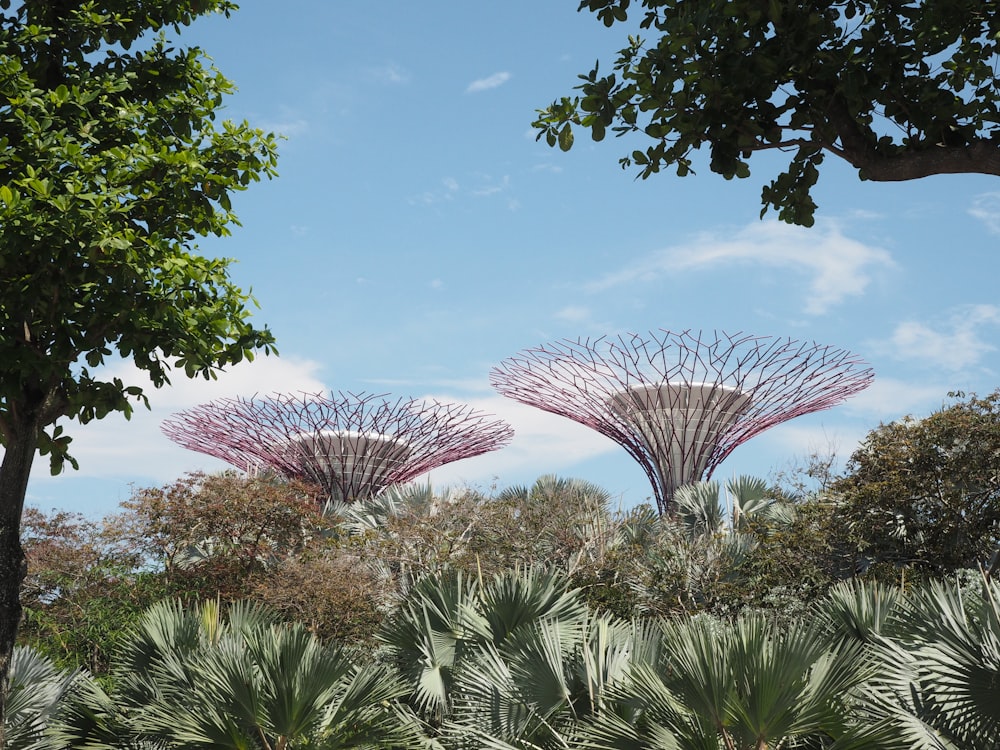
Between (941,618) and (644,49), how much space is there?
12.1ft

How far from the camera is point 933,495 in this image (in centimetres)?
1462

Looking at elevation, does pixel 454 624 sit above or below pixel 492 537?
below

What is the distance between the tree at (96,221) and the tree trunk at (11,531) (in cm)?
A: 1

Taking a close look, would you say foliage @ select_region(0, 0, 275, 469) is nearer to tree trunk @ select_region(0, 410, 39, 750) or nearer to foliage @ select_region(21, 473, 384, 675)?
tree trunk @ select_region(0, 410, 39, 750)

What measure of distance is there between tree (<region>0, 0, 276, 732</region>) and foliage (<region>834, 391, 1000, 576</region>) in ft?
35.1

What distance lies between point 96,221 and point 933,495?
12745mm

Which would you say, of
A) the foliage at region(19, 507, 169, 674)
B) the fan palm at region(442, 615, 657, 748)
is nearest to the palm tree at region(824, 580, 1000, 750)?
the fan palm at region(442, 615, 657, 748)

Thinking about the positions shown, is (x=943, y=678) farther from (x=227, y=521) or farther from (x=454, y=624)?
(x=227, y=521)

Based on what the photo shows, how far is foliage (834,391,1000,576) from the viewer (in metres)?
14.2

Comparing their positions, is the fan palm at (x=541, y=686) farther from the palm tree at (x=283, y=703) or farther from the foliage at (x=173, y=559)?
the foliage at (x=173, y=559)

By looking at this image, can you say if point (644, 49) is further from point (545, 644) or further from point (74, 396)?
point (74, 396)

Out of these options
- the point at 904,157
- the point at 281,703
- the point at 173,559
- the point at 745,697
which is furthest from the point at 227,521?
the point at 904,157

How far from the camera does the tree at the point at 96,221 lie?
6582 mm

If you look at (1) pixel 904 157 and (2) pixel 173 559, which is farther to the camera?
(2) pixel 173 559
